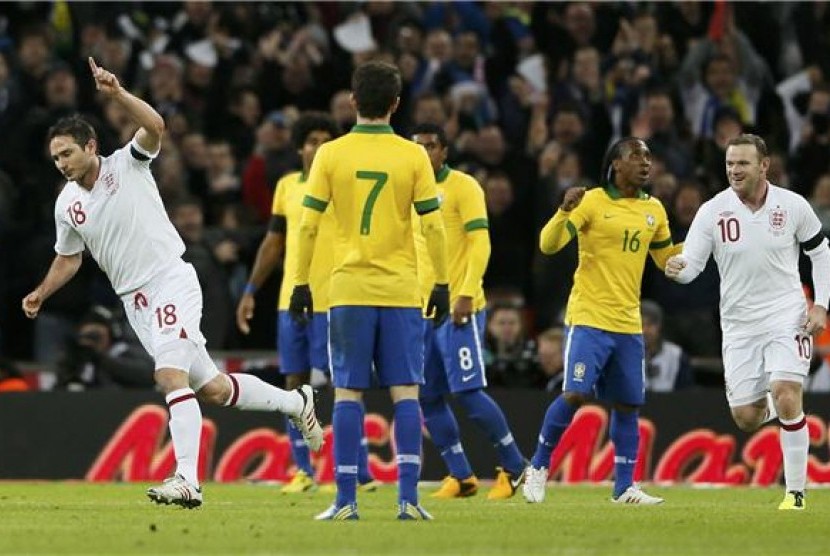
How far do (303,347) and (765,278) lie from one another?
410cm

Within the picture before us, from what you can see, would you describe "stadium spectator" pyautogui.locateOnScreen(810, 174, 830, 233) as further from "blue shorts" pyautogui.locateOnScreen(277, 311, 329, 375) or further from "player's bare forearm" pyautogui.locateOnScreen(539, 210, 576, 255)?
"player's bare forearm" pyautogui.locateOnScreen(539, 210, 576, 255)

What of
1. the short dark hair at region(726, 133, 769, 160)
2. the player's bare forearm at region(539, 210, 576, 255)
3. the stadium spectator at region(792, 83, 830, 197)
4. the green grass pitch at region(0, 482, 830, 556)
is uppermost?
the stadium spectator at region(792, 83, 830, 197)

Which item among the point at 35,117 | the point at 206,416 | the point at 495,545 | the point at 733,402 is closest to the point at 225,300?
the point at 206,416

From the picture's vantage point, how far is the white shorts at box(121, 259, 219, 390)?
12609mm

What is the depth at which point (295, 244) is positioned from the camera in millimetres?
15352

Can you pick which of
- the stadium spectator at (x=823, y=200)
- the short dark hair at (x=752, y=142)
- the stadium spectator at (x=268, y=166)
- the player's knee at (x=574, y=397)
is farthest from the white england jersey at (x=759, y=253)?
the stadium spectator at (x=268, y=166)

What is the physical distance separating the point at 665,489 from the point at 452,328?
10.5 feet

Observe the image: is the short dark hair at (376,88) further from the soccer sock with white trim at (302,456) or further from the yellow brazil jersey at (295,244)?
the soccer sock with white trim at (302,456)

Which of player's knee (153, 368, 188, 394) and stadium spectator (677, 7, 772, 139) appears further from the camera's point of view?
stadium spectator (677, 7, 772, 139)

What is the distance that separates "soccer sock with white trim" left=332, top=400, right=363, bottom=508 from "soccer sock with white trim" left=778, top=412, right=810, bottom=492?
332cm

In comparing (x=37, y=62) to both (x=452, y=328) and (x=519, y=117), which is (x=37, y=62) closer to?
(x=519, y=117)

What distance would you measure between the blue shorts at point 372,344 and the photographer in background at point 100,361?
8103 millimetres

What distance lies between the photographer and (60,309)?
2017cm

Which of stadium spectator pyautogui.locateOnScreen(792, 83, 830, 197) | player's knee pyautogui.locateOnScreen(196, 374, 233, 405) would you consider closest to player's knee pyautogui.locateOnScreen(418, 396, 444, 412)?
player's knee pyautogui.locateOnScreen(196, 374, 233, 405)
